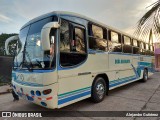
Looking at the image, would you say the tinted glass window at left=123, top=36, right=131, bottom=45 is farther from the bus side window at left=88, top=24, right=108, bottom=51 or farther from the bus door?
A: the bus door

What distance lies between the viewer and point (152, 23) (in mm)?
2047

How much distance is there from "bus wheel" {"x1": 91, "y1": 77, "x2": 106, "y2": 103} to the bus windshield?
2.02m

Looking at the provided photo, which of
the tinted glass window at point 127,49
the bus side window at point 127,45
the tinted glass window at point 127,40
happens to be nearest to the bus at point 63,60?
the tinted glass window at point 127,49

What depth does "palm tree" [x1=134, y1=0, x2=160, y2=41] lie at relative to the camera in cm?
198

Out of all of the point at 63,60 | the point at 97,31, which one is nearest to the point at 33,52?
the point at 63,60

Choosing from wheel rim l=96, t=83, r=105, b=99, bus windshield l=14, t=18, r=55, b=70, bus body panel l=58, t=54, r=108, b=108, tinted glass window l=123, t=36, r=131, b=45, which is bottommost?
wheel rim l=96, t=83, r=105, b=99

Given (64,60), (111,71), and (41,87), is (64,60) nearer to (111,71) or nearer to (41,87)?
(41,87)

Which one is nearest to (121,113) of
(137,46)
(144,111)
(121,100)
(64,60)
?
(144,111)

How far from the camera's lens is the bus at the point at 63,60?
3.48 metres

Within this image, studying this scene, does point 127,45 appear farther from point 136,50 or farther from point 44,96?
point 44,96

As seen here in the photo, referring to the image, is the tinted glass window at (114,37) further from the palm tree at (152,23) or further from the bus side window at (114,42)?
the palm tree at (152,23)

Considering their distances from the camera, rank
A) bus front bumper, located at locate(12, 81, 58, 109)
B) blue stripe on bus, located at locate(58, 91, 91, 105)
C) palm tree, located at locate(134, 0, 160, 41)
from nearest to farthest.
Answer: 1. palm tree, located at locate(134, 0, 160, 41)
2. bus front bumper, located at locate(12, 81, 58, 109)
3. blue stripe on bus, located at locate(58, 91, 91, 105)

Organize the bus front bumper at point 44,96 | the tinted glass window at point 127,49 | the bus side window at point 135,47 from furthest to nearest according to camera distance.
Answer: the bus side window at point 135,47
the tinted glass window at point 127,49
the bus front bumper at point 44,96

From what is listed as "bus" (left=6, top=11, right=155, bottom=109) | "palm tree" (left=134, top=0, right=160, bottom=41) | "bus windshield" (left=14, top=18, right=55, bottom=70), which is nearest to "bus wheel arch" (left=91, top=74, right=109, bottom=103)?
"bus" (left=6, top=11, right=155, bottom=109)
